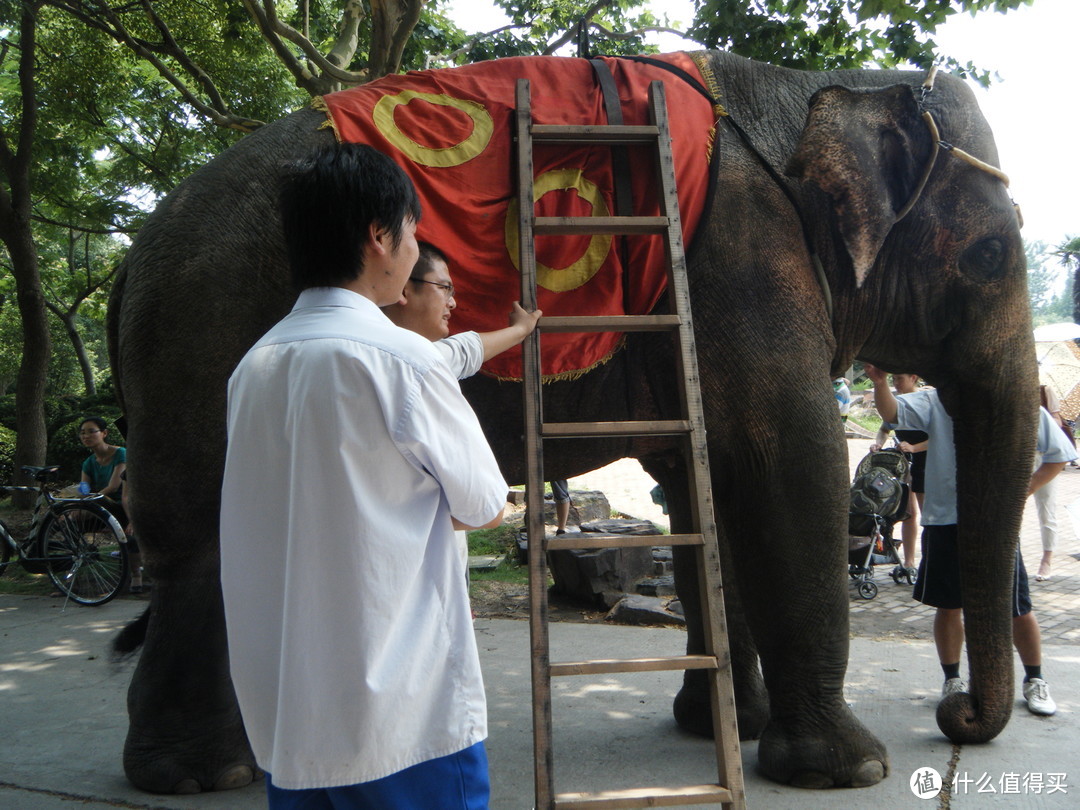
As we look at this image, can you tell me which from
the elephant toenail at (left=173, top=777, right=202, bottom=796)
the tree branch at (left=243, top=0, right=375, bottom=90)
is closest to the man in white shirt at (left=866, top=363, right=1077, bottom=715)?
the elephant toenail at (left=173, top=777, right=202, bottom=796)

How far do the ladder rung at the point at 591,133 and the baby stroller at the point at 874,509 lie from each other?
4931mm

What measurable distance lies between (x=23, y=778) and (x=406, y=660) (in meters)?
2.69

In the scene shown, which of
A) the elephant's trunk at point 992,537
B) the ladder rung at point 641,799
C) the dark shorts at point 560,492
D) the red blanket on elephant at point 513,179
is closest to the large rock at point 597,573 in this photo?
the dark shorts at point 560,492

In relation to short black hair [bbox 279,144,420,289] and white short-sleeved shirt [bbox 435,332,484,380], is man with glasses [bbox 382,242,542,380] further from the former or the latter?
short black hair [bbox 279,144,420,289]

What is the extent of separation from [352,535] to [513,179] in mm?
1920

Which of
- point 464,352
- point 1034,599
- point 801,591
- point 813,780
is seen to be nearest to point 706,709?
point 813,780

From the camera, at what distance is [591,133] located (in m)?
3.13

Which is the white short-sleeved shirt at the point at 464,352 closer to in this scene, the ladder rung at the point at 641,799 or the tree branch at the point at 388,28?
the ladder rung at the point at 641,799

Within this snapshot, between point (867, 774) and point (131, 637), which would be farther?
point (131, 637)

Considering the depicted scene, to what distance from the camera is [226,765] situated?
3172 millimetres

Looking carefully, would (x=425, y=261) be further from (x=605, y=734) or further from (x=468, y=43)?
(x=468, y=43)

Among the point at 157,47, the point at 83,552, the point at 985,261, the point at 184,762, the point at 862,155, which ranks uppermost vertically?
the point at 157,47

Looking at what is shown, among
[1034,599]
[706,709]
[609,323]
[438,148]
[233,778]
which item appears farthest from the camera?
[1034,599]

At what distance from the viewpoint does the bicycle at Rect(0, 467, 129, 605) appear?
25.5 ft
